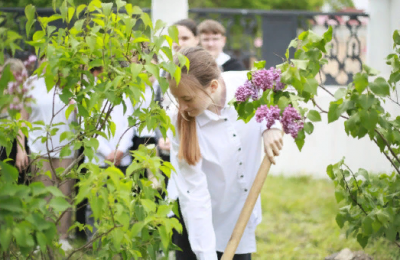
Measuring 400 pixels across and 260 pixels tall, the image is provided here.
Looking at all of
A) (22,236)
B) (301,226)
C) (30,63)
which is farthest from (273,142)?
(301,226)

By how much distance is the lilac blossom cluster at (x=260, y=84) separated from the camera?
1899 millimetres

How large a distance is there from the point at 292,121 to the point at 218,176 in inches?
28.3

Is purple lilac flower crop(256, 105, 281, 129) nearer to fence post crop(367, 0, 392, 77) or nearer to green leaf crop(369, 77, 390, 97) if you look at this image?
green leaf crop(369, 77, 390, 97)

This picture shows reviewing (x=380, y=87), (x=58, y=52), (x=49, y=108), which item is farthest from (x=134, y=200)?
(x=49, y=108)

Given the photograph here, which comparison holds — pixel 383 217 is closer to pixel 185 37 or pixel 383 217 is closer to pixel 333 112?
pixel 333 112

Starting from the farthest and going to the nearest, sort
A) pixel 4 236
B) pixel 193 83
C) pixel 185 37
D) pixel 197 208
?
1. pixel 185 37
2. pixel 197 208
3. pixel 193 83
4. pixel 4 236

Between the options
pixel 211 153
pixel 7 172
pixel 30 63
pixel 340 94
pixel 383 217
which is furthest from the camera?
pixel 30 63

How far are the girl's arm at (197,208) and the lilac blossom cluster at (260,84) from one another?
496 mm

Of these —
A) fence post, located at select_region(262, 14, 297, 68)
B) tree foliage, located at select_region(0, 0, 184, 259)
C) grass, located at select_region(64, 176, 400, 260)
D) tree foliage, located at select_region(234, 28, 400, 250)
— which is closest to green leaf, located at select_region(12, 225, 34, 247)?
tree foliage, located at select_region(0, 0, 184, 259)

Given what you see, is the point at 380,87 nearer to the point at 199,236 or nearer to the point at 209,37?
the point at 199,236

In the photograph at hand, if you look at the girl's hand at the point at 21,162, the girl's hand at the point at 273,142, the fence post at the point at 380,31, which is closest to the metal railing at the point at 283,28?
the fence post at the point at 380,31

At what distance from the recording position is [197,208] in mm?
2305

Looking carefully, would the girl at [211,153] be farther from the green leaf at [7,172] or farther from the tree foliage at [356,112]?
the green leaf at [7,172]

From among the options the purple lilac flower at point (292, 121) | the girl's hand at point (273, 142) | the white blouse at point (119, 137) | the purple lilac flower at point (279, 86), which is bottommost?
the white blouse at point (119, 137)
